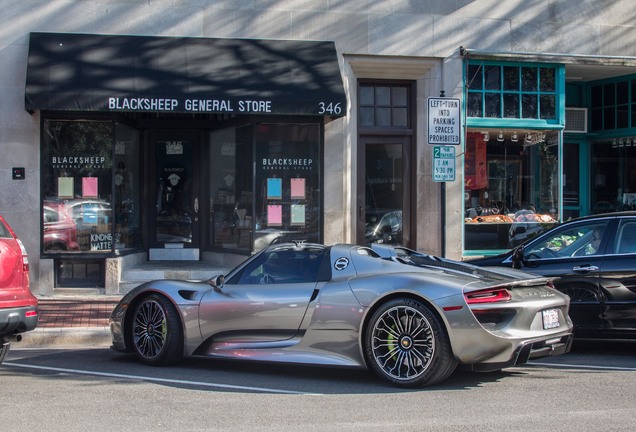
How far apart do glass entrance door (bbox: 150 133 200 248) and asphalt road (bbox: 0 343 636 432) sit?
654 centimetres

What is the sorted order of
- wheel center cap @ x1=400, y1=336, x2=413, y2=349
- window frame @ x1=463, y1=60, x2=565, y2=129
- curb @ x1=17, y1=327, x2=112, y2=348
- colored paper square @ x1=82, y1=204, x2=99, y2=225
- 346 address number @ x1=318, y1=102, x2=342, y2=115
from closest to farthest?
wheel center cap @ x1=400, y1=336, x2=413, y2=349, curb @ x1=17, y1=327, x2=112, y2=348, 346 address number @ x1=318, y1=102, x2=342, y2=115, colored paper square @ x1=82, y1=204, x2=99, y2=225, window frame @ x1=463, y1=60, x2=565, y2=129

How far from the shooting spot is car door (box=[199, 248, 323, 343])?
22.8 feet

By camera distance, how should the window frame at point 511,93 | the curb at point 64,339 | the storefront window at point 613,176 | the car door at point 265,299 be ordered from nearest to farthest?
1. the car door at point 265,299
2. the curb at point 64,339
3. the window frame at point 511,93
4. the storefront window at point 613,176

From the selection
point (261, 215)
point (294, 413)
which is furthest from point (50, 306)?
point (294, 413)

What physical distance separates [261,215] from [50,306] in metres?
3.87

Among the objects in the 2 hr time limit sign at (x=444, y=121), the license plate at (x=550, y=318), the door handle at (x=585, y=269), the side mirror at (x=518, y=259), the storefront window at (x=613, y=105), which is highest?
the storefront window at (x=613, y=105)

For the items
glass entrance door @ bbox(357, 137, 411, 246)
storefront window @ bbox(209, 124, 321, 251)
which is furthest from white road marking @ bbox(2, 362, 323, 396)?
glass entrance door @ bbox(357, 137, 411, 246)

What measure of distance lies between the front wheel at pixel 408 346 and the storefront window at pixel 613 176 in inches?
441

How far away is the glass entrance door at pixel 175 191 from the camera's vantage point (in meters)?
14.6

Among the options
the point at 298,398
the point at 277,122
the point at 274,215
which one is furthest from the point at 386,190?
the point at 298,398

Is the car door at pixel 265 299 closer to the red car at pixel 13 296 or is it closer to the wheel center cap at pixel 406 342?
the wheel center cap at pixel 406 342

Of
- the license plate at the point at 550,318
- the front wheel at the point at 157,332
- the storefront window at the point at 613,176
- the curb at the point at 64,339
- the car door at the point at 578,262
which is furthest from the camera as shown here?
the storefront window at the point at 613,176

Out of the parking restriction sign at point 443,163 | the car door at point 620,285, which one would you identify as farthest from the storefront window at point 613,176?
the car door at point 620,285

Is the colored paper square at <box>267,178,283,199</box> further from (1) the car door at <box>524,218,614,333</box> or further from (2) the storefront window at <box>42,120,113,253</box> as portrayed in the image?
(1) the car door at <box>524,218,614,333</box>
